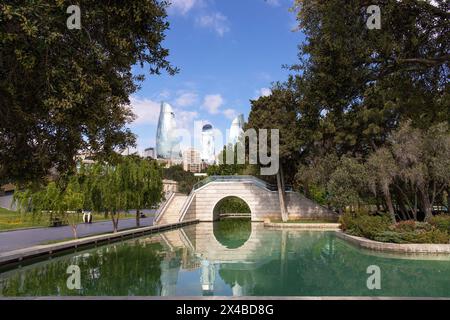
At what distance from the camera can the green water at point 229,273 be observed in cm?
965

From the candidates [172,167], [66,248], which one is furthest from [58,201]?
[172,167]

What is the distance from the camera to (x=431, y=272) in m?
12.0

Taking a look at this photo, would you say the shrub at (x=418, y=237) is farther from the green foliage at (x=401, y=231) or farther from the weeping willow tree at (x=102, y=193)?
the weeping willow tree at (x=102, y=193)

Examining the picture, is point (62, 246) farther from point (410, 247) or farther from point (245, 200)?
point (245, 200)

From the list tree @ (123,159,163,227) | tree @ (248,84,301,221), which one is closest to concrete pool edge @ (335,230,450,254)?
tree @ (123,159,163,227)

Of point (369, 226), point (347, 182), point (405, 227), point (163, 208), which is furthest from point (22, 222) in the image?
point (405, 227)

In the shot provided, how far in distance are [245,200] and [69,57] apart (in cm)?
3282

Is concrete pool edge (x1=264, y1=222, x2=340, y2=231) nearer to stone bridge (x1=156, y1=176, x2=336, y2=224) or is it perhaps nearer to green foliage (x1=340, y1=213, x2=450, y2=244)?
stone bridge (x1=156, y1=176, x2=336, y2=224)

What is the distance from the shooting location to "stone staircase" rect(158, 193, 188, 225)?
112ft

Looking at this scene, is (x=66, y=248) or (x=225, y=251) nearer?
(x=66, y=248)

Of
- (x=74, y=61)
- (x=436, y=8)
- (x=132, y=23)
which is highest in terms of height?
(x=436, y=8)

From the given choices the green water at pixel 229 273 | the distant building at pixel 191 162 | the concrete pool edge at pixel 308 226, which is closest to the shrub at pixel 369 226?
the green water at pixel 229 273

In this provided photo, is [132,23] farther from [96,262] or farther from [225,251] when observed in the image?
[225,251]
